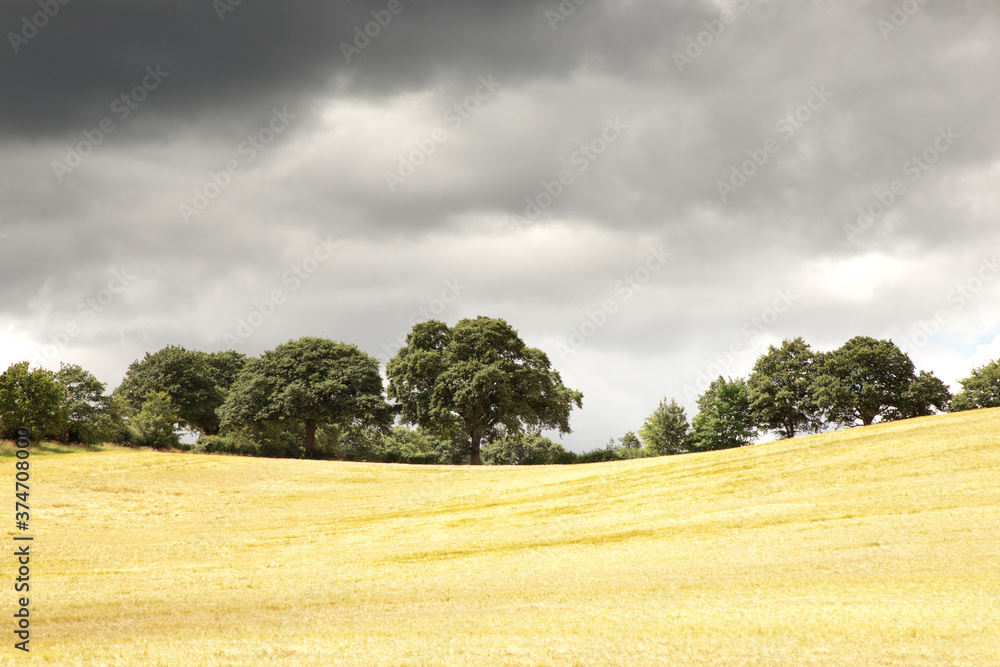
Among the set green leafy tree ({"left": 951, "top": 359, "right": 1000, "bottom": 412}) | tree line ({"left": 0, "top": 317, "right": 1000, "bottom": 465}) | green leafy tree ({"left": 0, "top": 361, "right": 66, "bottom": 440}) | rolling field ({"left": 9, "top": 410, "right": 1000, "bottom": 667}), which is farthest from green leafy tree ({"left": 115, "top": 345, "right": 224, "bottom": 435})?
green leafy tree ({"left": 951, "top": 359, "right": 1000, "bottom": 412})

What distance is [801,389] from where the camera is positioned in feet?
245

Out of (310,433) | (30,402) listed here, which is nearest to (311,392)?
(310,433)

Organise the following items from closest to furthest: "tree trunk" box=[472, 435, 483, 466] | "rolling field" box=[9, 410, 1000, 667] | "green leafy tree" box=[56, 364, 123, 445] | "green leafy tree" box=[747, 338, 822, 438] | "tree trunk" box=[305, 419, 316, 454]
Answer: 1. "rolling field" box=[9, 410, 1000, 667]
2. "green leafy tree" box=[56, 364, 123, 445]
3. "tree trunk" box=[472, 435, 483, 466]
4. "tree trunk" box=[305, 419, 316, 454]
5. "green leafy tree" box=[747, 338, 822, 438]

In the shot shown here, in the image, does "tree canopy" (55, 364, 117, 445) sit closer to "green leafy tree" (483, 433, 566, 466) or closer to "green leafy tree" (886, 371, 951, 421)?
"green leafy tree" (483, 433, 566, 466)

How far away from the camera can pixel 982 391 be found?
75562mm

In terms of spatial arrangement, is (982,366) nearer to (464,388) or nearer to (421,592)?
(464,388)

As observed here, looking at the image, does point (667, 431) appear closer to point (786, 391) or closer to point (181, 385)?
point (786, 391)

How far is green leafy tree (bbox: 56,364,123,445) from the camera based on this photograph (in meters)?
54.1

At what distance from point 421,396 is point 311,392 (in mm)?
10814

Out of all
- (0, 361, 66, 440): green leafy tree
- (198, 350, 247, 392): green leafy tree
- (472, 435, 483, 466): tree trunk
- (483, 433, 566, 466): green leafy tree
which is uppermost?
(198, 350, 247, 392): green leafy tree

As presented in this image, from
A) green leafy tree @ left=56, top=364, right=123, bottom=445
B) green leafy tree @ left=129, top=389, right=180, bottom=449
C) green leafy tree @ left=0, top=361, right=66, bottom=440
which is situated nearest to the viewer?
green leafy tree @ left=0, top=361, right=66, bottom=440

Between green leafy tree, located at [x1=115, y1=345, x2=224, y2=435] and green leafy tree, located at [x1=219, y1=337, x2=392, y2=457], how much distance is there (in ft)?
41.3

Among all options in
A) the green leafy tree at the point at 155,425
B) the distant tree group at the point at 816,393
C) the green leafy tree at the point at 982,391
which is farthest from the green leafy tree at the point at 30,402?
the green leafy tree at the point at 982,391

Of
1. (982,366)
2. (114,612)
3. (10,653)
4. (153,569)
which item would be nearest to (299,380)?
(153,569)
